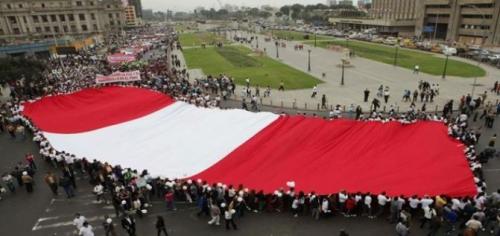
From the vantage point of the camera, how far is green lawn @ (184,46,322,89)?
3544 cm

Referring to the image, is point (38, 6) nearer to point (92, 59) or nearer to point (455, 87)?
point (92, 59)

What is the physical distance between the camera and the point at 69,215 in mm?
13305

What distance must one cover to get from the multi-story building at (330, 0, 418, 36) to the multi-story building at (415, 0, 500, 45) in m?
7.94

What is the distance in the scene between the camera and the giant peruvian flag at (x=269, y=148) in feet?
43.0

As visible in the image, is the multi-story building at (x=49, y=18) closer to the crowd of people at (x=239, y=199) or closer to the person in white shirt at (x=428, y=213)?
the crowd of people at (x=239, y=199)

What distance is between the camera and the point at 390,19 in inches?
3939

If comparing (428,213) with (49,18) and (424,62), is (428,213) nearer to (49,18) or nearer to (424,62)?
(424,62)

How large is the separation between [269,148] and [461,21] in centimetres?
7790

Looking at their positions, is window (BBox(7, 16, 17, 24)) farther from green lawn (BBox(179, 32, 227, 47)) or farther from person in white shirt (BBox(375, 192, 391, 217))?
person in white shirt (BBox(375, 192, 391, 217))

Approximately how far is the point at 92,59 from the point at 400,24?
81805 millimetres

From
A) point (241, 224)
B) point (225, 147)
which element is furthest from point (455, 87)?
point (241, 224)

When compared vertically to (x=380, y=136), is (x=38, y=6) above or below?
above

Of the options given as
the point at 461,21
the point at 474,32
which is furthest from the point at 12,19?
the point at 474,32

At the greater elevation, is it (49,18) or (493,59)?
(49,18)
